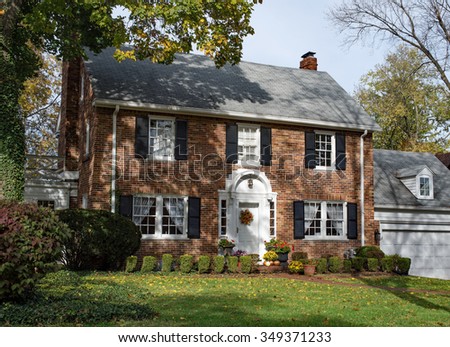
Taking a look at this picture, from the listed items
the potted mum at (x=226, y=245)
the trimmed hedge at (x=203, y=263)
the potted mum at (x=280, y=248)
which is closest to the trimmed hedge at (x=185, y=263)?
the trimmed hedge at (x=203, y=263)

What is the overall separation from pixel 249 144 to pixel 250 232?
10.7 ft

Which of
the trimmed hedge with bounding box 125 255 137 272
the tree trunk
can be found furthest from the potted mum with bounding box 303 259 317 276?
the tree trunk

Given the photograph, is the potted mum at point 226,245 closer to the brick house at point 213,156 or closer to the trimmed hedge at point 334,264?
the brick house at point 213,156

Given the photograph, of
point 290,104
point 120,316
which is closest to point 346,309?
point 120,316

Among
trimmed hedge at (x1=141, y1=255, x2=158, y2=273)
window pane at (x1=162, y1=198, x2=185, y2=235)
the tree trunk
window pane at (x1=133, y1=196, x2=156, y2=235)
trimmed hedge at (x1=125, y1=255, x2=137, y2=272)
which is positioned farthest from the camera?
window pane at (x1=162, y1=198, x2=185, y2=235)

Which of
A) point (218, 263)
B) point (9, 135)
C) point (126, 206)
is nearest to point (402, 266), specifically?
point (218, 263)

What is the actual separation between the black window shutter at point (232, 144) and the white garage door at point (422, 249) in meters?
7.54

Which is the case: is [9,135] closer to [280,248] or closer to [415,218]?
[280,248]

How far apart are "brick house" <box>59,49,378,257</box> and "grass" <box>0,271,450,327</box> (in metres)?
3.79

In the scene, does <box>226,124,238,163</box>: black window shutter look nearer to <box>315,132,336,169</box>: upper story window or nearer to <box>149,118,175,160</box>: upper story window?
<box>149,118,175,160</box>: upper story window

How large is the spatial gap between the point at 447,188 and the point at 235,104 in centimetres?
1174

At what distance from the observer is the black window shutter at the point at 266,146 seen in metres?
20.6

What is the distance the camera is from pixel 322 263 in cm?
1894

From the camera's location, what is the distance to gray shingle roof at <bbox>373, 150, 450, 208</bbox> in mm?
23594
